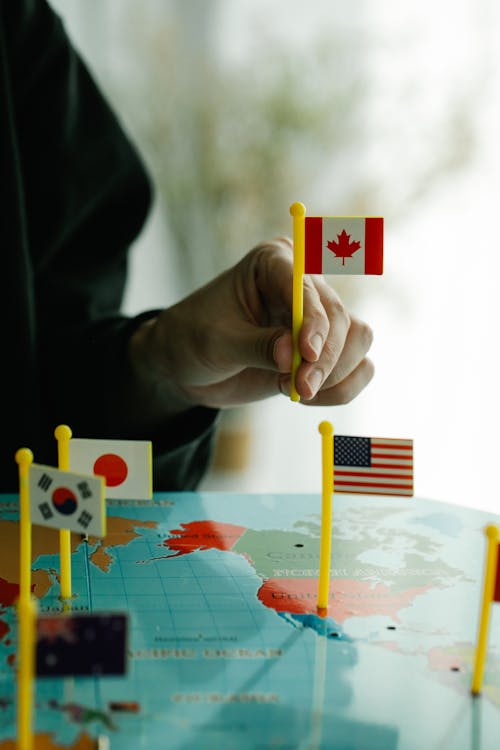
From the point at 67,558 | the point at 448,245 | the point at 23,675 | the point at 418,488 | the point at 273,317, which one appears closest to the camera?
the point at 23,675

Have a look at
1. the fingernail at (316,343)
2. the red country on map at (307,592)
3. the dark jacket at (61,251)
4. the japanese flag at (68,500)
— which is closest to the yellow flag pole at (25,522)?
the japanese flag at (68,500)

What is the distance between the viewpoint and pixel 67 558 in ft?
2.92

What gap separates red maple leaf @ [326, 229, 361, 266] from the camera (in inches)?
36.0

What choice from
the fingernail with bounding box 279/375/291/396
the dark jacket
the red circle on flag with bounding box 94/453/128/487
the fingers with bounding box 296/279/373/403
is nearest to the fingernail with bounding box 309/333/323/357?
the fingers with bounding box 296/279/373/403

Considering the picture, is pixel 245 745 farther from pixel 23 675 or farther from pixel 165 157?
pixel 165 157

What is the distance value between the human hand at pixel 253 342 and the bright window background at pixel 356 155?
77.9 inches

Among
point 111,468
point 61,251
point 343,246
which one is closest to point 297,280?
point 343,246

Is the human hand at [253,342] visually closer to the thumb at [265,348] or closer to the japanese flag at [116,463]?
the thumb at [265,348]

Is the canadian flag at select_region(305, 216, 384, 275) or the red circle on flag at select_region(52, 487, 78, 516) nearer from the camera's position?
the red circle on flag at select_region(52, 487, 78, 516)

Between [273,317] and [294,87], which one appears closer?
[273,317]

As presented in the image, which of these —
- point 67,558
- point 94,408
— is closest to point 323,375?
point 67,558

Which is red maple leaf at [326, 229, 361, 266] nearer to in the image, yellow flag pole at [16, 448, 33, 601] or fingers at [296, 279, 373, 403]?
fingers at [296, 279, 373, 403]

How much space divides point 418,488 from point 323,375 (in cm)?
223

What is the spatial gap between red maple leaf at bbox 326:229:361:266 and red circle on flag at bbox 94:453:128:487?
29 cm
